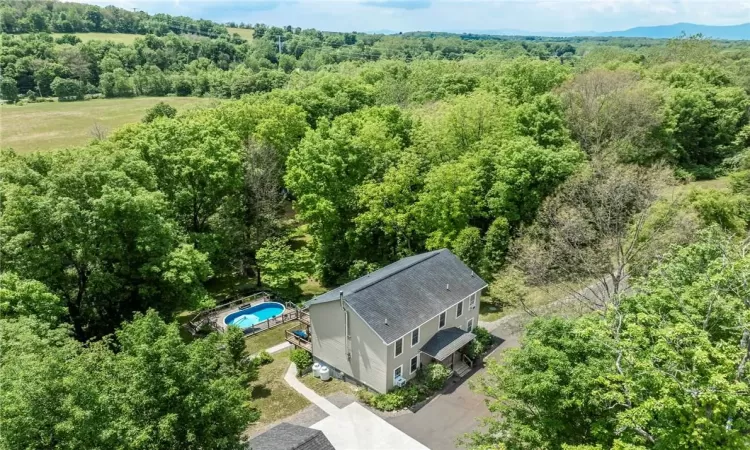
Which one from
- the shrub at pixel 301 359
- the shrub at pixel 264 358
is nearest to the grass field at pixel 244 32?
the shrub at pixel 264 358

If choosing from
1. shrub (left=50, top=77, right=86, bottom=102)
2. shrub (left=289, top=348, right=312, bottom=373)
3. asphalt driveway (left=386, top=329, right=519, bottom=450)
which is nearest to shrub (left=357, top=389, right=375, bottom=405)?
asphalt driveway (left=386, top=329, right=519, bottom=450)

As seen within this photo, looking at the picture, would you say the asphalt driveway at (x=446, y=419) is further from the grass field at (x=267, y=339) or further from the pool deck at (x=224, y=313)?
the pool deck at (x=224, y=313)

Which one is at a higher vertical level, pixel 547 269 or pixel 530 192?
pixel 530 192

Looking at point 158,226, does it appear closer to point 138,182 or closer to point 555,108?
point 138,182

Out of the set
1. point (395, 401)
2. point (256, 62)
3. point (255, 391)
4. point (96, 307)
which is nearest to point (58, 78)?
point (256, 62)

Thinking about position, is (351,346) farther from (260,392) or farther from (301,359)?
(260,392)
